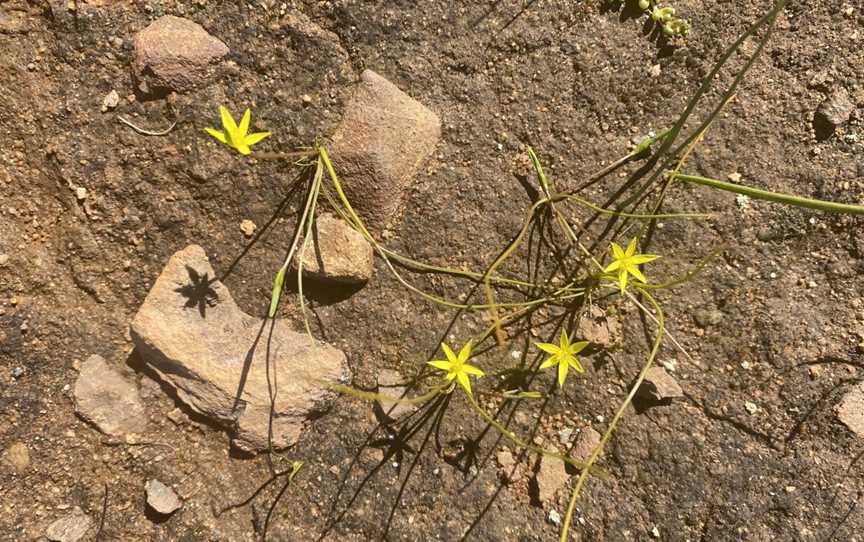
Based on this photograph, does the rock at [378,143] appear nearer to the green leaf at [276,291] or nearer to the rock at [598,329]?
the green leaf at [276,291]

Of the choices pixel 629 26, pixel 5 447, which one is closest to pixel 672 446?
pixel 629 26

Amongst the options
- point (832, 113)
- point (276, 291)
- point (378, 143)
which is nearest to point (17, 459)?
point (276, 291)

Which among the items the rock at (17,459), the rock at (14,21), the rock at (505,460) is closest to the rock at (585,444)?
the rock at (505,460)

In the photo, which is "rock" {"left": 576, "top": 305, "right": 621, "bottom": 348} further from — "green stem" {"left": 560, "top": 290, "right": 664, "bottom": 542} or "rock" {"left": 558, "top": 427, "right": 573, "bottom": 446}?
"rock" {"left": 558, "top": 427, "right": 573, "bottom": 446}

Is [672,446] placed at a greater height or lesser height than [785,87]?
lesser

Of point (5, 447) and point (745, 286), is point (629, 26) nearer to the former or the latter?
point (745, 286)

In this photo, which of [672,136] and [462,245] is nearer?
[672,136]

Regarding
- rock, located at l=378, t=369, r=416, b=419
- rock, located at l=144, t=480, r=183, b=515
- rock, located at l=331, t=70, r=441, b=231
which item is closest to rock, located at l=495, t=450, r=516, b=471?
rock, located at l=378, t=369, r=416, b=419
